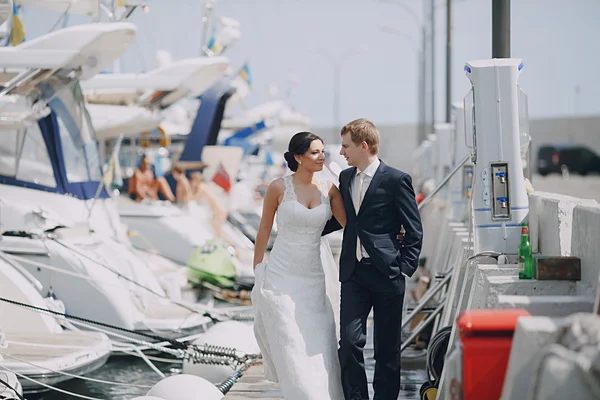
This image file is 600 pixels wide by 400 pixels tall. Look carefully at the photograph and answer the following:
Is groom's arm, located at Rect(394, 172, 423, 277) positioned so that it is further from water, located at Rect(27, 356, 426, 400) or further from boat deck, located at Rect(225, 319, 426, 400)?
water, located at Rect(27, 356, 426, 400)

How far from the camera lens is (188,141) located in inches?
→ 1157

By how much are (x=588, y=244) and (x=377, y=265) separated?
1372mm

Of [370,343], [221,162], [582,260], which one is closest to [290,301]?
[582,260]

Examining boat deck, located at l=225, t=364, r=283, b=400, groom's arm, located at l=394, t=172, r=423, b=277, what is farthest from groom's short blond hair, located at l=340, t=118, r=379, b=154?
boat deck, located at l=225, t=364, r=283, b=400

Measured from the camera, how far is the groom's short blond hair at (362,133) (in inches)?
268

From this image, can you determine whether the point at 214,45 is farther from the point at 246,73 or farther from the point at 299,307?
the point at 299,307

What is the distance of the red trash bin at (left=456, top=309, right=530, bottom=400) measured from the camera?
5.02 metres

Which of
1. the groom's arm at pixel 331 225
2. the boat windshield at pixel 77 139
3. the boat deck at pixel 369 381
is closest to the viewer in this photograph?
the groom's arm at pixel 331 225

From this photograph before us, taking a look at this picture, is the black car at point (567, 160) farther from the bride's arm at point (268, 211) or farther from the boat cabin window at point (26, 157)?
the bride's arm at point (268, 211)

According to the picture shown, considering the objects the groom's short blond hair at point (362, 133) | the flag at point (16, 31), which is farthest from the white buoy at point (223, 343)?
the flag at point (16, 31)

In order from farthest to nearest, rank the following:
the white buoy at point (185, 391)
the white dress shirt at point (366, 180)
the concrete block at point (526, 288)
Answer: the white buoy at point (185, 391)
the white dress shirt at point (366, 180)
the concrete block at point (526, 288)

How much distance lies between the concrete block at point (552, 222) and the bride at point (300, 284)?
5.02 ft

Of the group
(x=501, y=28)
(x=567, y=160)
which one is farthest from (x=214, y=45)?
(x=567, y=160)

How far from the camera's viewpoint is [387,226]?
6719 mm
